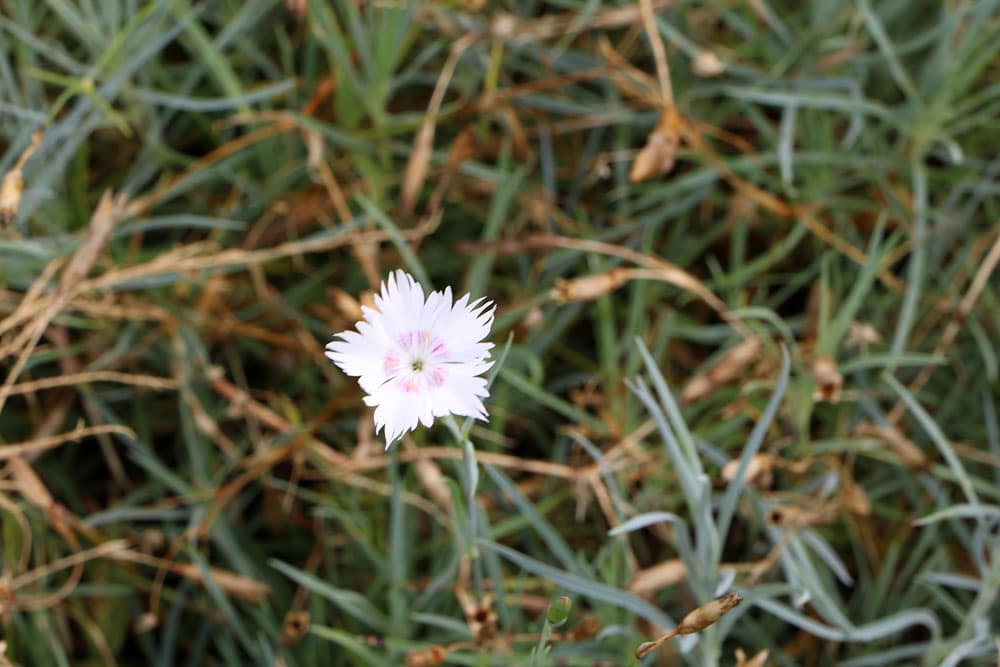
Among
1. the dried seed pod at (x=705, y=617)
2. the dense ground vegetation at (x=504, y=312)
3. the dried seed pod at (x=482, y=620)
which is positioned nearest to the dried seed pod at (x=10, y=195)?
the dense ground vegetation at (x=504, y=312)

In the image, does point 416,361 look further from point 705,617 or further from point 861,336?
point 861,336

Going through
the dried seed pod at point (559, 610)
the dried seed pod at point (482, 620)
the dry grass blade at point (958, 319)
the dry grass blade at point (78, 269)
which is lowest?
the dried seed pod at point (559, 610)

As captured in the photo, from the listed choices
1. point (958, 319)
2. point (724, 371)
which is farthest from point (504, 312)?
point (958, 319)

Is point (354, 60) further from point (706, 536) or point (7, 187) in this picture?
point (706, 536)

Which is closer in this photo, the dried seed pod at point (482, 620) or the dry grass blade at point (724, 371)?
the dried seed pod at point (482, 620)

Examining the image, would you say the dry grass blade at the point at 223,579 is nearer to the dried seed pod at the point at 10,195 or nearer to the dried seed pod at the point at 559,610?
the dried seed pod at the point at 10,195

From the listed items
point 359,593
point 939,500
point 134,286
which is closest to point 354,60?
point 134,286
